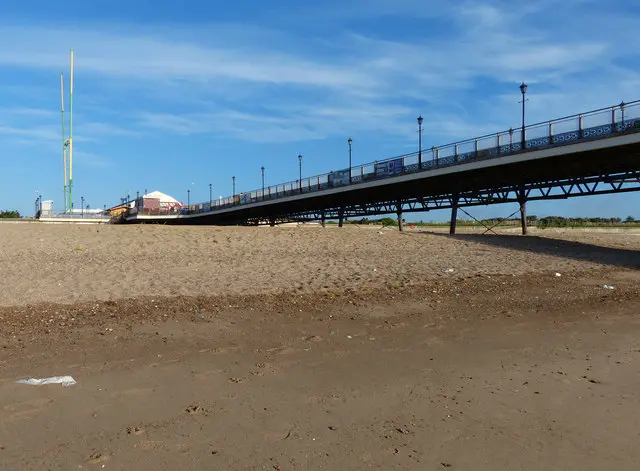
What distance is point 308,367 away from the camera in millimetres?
5961

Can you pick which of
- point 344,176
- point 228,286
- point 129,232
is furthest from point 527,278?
point 344,176

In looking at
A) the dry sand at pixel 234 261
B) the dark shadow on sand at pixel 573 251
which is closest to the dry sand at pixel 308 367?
the dry sand at pixel 234 261

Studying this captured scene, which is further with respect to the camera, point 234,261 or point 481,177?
point 481,177

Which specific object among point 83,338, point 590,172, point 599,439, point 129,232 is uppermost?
point 590,172

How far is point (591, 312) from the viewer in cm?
956

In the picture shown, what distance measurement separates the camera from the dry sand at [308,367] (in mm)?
3967

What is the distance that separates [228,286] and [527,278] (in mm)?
8020

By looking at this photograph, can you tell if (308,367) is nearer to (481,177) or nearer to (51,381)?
(51,381)

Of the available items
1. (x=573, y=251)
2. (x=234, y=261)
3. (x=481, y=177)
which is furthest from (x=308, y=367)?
(x=481, y=177)

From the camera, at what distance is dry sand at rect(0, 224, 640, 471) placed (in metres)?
3.97

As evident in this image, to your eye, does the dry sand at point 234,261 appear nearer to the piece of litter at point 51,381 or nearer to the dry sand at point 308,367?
the dry sand at point 308,367

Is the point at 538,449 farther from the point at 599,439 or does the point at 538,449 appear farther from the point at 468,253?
the point at 468,253

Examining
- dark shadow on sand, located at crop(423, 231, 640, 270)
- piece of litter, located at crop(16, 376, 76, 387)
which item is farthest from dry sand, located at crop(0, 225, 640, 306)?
piece of litter, located at crop(16, 376, 76, 387)

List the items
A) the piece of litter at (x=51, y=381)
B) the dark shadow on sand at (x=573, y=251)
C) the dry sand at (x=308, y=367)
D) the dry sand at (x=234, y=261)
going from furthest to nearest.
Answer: the dark shadow on sand at (x=573, y=251), the dry sand at (x=234, y=261), the piece of litter at (x=51, y=381), the dry sand at (x=308, y=367)
